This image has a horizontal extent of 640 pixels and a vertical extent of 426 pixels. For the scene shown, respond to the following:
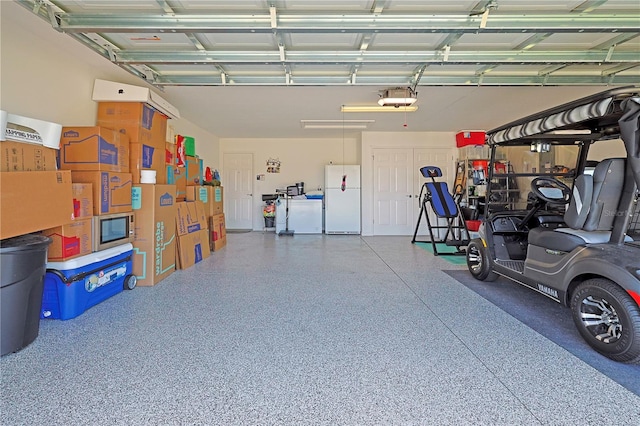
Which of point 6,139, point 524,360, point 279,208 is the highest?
point 6,139

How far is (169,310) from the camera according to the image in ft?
8.87

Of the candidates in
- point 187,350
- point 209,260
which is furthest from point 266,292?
point 209,260

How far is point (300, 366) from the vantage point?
71.3 inches

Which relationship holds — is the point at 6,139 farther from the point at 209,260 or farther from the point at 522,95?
the point at 522,95

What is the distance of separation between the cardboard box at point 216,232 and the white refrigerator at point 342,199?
2.75 m

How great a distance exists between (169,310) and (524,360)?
2688mm

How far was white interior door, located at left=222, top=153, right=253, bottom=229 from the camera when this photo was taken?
8359 millimetres

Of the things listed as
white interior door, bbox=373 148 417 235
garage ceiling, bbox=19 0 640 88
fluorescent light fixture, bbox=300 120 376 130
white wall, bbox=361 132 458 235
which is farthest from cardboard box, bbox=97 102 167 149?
white interior door, bbox=373 148 417 235

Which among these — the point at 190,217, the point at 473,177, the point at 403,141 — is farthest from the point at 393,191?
the point at 190,217

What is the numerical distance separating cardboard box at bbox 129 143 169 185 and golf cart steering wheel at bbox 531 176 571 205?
13.2ft

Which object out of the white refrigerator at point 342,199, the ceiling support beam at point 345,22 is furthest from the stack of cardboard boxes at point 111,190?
the white refrigerator at point 342,199

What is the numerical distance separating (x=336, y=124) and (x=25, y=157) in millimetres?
5202

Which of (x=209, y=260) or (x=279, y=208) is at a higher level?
(x=279, y=208)

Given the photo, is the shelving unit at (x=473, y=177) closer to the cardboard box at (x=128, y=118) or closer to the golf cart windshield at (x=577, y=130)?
the golf cart windshield at (x=577, y=130)
